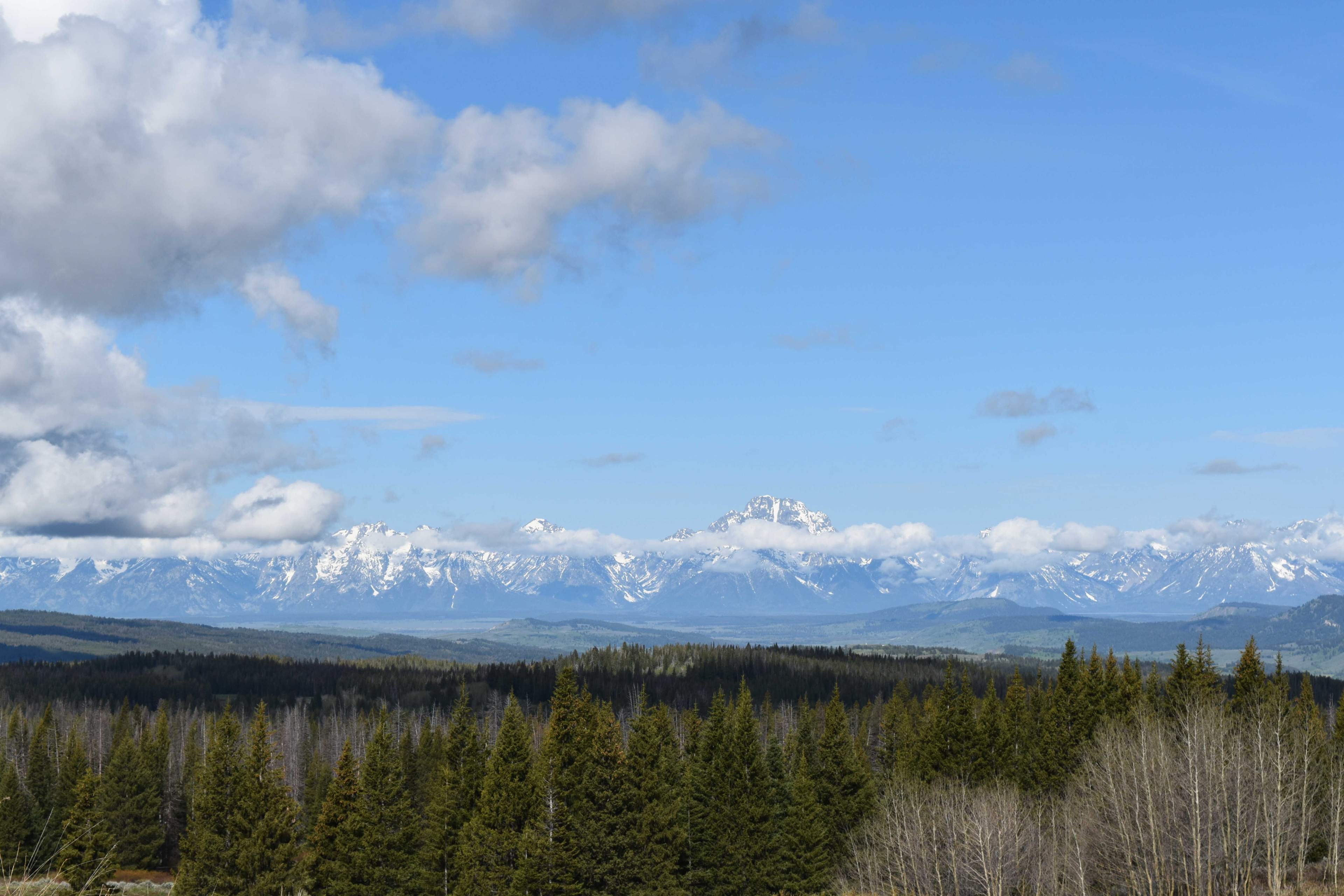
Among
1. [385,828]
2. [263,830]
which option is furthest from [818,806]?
[263,830]

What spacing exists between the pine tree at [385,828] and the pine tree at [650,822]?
49.4ft

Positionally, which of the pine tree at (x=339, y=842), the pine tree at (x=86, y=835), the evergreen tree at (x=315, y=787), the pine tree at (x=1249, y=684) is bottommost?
the evergreen tree at (x=315, y=787)

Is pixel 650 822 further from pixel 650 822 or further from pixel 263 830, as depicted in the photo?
pixel 263 830

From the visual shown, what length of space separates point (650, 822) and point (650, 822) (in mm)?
69

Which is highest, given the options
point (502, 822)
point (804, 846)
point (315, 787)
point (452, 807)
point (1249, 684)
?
point (1249, 684)

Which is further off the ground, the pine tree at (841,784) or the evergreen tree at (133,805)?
the pine tree at (841,784)

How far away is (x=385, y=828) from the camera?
72.6m

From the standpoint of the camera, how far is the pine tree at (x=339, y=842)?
7106cm

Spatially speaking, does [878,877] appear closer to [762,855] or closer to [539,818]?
[762,855]

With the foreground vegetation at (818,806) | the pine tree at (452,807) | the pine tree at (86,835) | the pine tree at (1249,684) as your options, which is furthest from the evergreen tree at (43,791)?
the pine tree at (1249,684)

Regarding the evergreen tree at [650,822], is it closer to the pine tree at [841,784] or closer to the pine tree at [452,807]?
the pine tree at [452,807]

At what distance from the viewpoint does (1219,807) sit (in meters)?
65.7

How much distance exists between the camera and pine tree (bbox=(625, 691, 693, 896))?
69.6 meters

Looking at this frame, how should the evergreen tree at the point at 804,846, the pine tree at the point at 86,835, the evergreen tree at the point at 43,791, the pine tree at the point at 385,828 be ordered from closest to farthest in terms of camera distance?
the pine tree at the point at 385,828
the evergreen tree at the point at 804,846
the pine tree at the point at 86,835
the evergreen tree at the point at 43,791
